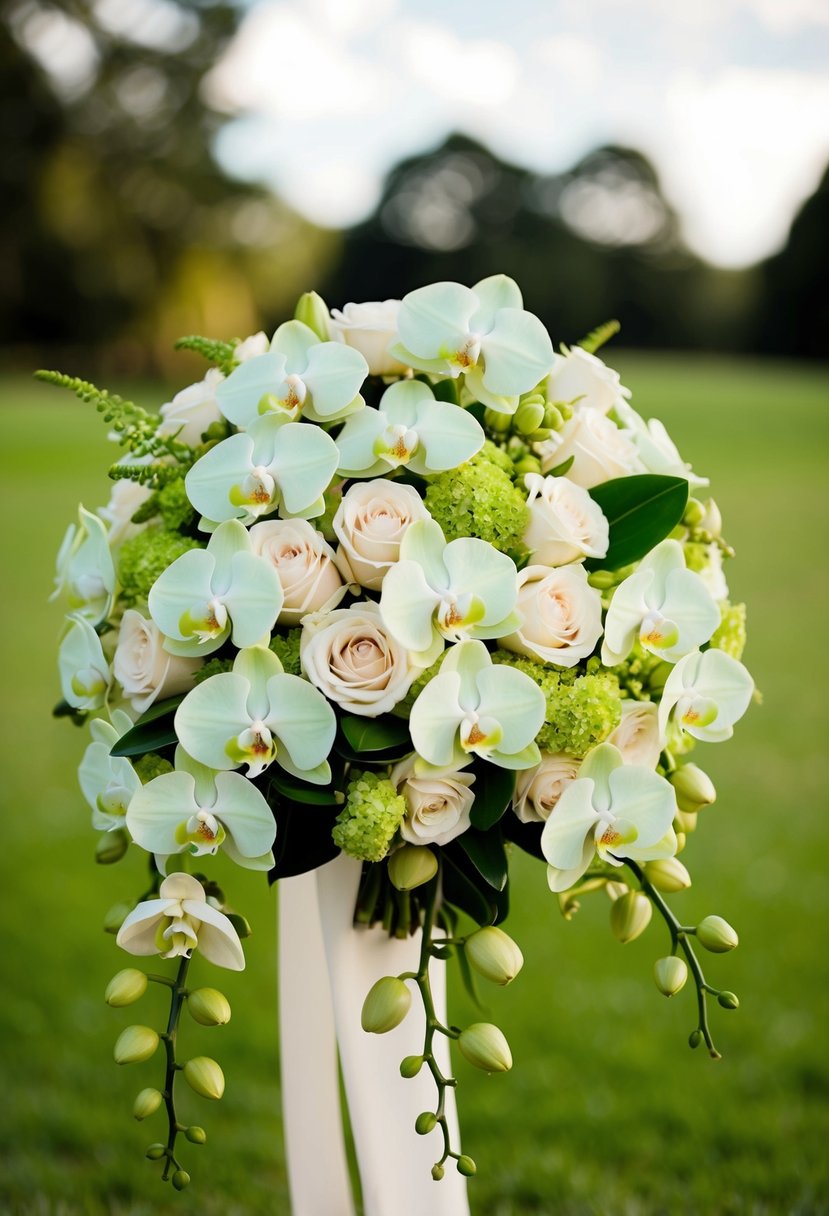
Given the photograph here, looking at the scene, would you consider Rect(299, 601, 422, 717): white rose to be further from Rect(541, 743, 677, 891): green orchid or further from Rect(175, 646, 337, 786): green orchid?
Rect(541, 743, 677, 891): green orchid

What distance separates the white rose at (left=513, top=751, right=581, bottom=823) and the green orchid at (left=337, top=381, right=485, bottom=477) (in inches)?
8.7

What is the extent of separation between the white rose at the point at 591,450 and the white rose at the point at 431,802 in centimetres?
26

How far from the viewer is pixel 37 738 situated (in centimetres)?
448

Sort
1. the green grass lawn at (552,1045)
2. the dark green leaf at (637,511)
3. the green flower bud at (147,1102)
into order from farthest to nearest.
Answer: the green grass lawn at (552,1045)
the dark green leaf at (637,511)
the green flower bud at (147,1102)

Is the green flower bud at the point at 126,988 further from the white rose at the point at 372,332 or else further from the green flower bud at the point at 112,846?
the white rose at the point at 372,332

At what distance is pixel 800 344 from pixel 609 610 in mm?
22290

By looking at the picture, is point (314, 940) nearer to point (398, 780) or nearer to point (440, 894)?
point (440, 894)

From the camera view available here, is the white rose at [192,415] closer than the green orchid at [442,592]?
No

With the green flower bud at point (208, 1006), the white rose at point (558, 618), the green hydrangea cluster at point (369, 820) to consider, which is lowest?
the green flower bud at point (208, 1006)

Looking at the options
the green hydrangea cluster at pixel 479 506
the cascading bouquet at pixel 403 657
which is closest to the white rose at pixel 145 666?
the cascading bouquet at pixel 403 657

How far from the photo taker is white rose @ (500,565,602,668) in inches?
30.2

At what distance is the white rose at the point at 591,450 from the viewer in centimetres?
87

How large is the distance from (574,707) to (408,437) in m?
0.22

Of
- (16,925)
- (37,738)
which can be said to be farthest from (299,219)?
(16,925)
